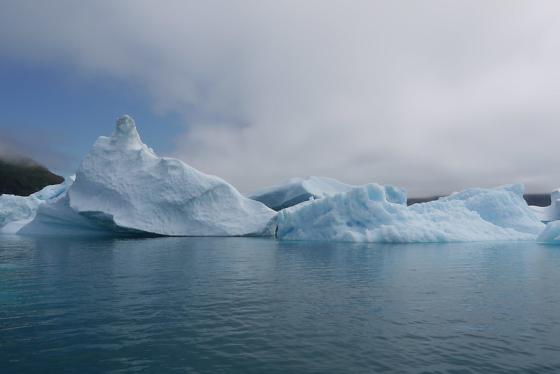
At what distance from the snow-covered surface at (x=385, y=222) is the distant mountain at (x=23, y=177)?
9741 centimetres

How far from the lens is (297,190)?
4466 cm

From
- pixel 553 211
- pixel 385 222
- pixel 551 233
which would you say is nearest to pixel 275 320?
pixel 385 222

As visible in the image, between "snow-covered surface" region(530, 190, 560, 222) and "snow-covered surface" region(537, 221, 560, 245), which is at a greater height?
"snow-covered surface" region(530, 190, 560, 222)

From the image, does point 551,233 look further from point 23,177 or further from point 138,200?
point 23,177

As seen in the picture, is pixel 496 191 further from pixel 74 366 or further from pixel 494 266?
pixel 74 366

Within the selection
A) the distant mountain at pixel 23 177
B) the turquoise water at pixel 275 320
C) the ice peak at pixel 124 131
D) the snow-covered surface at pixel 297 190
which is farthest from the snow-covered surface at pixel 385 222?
the distant mountain at pixel 23 177

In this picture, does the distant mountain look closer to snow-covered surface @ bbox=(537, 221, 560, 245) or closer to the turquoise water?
the turquoise water

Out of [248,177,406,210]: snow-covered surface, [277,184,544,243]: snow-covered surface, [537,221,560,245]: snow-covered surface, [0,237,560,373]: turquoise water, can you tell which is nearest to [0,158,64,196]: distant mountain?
[248,177,406,210]: snow-covered surface

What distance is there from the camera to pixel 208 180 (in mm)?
32969

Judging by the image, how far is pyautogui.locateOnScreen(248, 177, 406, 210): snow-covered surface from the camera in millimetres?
44188

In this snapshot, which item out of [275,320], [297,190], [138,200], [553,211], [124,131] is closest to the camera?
[275,320]

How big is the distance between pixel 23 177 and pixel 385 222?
113830mm

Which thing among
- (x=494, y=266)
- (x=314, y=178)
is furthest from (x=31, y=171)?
(x=494, y=266)

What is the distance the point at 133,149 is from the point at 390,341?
29549 mm
